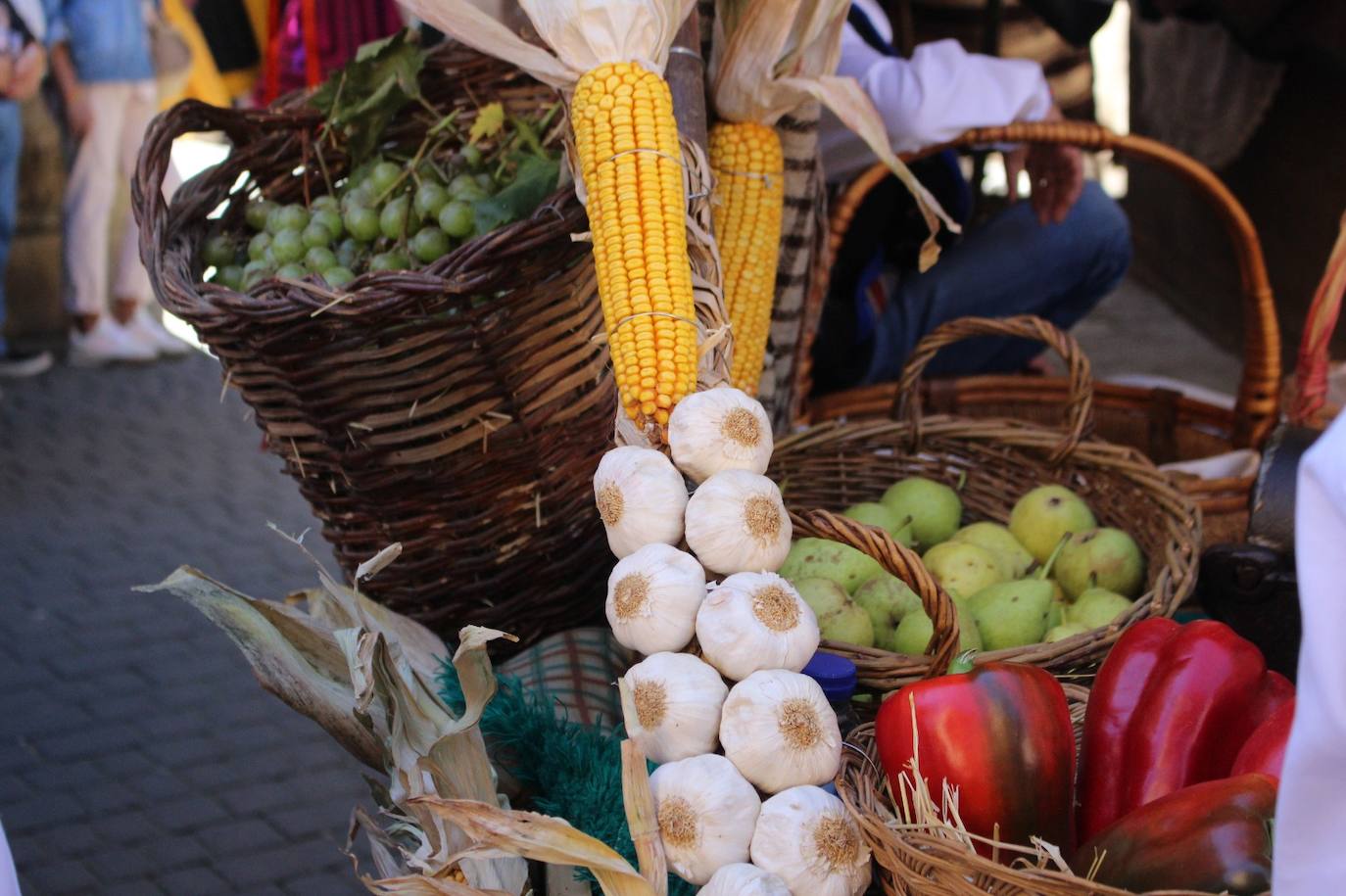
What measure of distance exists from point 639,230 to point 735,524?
39 cm

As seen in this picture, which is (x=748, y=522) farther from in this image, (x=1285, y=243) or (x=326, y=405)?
(x=1285, y=243)

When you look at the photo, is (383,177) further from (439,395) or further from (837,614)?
(837,614)

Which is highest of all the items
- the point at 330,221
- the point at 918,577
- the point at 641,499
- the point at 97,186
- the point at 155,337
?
the point at 330,221

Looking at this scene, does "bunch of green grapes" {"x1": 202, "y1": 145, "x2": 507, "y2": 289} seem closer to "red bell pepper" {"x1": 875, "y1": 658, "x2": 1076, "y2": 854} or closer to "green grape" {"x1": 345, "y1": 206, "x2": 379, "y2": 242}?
"green grape" {"x1": 345, "y1": 206, "x2": 379, "y2": 242}

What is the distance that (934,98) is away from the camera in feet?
7.93

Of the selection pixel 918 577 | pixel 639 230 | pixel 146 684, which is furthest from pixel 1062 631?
pixel 146 684

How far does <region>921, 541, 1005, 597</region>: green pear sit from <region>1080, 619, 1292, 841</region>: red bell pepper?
1.69ft

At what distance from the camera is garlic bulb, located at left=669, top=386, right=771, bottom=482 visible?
4.21ft

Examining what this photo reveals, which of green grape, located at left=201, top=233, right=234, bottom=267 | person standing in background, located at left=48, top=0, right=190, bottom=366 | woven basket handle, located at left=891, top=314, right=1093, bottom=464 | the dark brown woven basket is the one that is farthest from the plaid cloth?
person standing in background, located at left=48, top=0, right=190, bottom=366

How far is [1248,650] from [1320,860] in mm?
487

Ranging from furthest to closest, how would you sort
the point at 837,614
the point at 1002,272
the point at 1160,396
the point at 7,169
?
the point at 7,169 → the point at 1002,272 → the point at 1160,396 → the point at 837,614

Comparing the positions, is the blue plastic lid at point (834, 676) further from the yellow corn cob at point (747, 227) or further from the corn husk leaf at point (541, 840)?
the yellow corn cob at point (747, 227)

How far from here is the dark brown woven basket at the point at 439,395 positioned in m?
1.54

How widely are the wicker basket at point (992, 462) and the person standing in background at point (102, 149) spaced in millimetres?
4273
